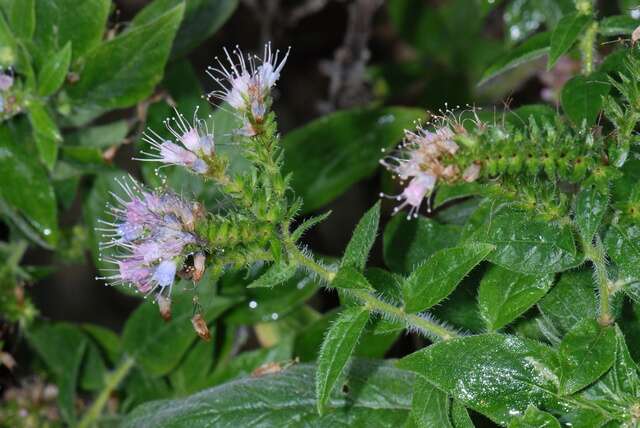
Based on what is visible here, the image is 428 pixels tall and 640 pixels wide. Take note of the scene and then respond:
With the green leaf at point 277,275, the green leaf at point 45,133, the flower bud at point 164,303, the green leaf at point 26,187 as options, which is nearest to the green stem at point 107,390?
the green leaf at point 26,187

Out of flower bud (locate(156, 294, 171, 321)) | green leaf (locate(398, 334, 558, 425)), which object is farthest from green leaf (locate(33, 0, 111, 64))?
green leaf (locate(398, 334, 558, 425))

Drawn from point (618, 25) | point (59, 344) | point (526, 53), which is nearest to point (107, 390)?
point (59, 344)

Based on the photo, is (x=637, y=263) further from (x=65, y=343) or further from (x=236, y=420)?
(x=65, y=343)

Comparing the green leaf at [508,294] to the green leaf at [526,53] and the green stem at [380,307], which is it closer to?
the green stem at [380,307]

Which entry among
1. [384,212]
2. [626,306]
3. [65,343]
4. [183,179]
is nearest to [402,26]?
[384,212]

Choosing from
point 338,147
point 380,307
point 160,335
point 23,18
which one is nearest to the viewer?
point 380,307

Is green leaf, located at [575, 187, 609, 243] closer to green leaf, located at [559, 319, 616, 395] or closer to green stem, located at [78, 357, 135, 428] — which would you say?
green leaf, located at [559, 319, 616, 395]

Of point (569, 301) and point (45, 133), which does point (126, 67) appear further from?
point (569, 301)

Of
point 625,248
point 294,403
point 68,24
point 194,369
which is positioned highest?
point 68,24
